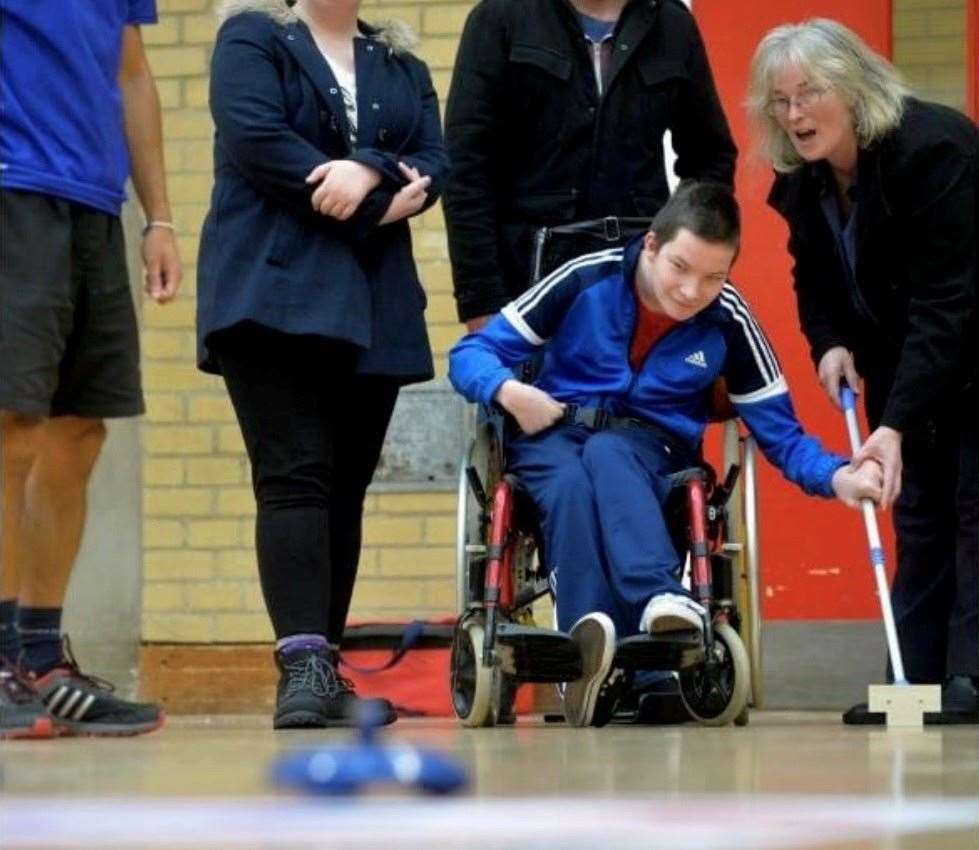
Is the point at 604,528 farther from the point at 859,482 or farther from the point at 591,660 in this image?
the point at 859,482

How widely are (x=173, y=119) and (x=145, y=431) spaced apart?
2.85 ft

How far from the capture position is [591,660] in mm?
4727

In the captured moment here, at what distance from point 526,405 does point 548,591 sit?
0.40 meters

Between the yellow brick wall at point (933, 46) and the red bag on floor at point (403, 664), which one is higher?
the yellow brick wall at point (933, 46)

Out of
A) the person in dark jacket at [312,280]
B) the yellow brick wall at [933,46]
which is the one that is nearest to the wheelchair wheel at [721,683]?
the person in dark jacket at [312,280]

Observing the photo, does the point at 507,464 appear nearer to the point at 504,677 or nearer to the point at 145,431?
the point at 504,677

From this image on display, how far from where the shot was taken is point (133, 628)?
7.04 meters

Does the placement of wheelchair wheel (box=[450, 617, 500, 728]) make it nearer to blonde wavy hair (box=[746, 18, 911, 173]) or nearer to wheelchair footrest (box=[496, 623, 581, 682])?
wheelchair footrest (box=[496, 623, 581, 682])

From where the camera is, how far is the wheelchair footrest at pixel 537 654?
477cm

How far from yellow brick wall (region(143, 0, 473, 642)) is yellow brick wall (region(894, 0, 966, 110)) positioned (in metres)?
1.19

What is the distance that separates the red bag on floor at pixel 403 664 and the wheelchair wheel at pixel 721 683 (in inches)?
51.8

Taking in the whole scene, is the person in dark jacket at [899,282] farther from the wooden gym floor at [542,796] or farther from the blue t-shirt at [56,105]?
the blue t-shirt at [56,105]

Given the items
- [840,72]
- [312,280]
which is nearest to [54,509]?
[312,280]

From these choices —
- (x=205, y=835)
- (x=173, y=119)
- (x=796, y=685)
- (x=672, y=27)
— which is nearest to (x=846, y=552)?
(x=796, y=685)
